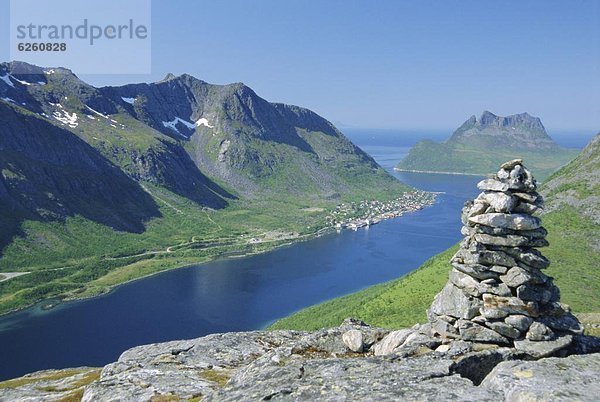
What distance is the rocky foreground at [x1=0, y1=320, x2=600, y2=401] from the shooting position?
16.5m

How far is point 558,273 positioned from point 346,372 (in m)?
66.7

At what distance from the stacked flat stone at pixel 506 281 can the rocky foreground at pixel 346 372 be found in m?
0.95

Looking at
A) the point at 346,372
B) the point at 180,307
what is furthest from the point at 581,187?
the point at 180,307

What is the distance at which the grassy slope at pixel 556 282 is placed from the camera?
220ft

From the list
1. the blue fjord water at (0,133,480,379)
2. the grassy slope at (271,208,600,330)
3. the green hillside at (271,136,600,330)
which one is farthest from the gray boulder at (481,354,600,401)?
the blue fjord water at (0,133,480,379)

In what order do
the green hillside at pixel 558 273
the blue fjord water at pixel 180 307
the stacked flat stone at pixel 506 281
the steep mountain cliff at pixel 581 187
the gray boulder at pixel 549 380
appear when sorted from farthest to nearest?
the blue fjord water at pixel 180 307
the steep mountain cliff at pixel 581 187
the green hillside at pixel 558 273
the stacked flat stone at pixel 506 281
the gray boulder at pixel 549 380

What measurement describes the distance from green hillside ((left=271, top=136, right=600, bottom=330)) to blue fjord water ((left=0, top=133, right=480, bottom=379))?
105ft

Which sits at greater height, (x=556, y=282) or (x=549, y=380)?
(x=549, y=380)

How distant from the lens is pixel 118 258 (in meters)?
197

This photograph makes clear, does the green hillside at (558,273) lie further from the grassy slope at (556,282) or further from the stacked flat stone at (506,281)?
the stacked flat stone at (506,281)

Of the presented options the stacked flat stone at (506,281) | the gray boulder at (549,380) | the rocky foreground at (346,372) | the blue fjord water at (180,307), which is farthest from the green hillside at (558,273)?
the gray boulder at (549,380)

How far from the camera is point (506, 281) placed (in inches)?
879

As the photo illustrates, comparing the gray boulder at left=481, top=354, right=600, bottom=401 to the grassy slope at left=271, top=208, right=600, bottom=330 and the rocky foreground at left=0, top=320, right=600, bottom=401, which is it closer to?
the rocky foreground at left=0, top=320, right=600, bottom=401

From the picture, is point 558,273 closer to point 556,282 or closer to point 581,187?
point 556,282
